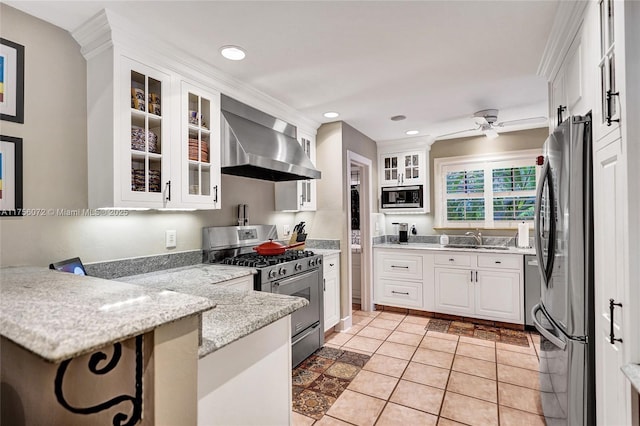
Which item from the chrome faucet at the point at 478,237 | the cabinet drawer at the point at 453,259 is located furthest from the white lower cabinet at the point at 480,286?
the chrome faucet at the point at 478,237

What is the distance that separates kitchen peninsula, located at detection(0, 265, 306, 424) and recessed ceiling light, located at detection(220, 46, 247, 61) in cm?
165

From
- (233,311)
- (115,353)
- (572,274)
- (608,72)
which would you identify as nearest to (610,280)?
(572,274)

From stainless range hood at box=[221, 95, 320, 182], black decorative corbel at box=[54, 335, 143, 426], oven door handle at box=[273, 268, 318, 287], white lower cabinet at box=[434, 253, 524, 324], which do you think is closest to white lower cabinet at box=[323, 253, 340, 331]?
oven door handle at box=[273, 268, 318, 287]

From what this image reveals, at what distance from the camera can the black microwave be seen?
4547 millimetres

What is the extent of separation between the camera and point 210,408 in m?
0.95

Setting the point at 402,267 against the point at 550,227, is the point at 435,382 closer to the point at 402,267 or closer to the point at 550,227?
the point at 550,227

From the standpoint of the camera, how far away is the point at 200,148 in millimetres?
2297

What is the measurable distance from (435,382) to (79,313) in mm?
2592

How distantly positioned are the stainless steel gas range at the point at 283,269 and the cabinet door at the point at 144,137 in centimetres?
73

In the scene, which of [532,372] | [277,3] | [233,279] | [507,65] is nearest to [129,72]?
[277,3]

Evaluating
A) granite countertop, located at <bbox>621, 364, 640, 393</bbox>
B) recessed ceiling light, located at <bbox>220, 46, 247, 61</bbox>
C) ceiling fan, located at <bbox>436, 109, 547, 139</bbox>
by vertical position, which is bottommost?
granite countertop, located at <bbox>621, 364, 640, 393</bbox>

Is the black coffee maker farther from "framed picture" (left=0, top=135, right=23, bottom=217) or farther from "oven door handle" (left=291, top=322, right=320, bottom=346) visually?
"framed picture" (left=0, top=135, right=23, bottom=217)

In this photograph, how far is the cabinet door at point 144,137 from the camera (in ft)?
6.03

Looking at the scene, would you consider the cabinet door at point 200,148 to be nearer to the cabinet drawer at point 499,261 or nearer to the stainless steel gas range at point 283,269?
the stainless steel gas range at point 283,269
